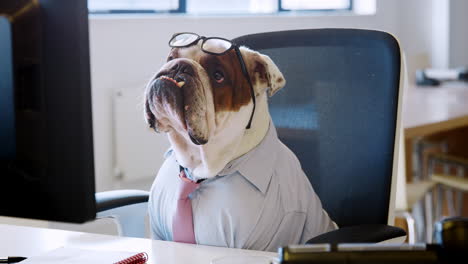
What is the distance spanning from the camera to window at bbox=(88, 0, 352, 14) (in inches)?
131

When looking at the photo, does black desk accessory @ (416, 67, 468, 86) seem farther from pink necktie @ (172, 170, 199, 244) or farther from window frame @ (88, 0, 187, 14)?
pink necktie @ (172, 170, 199, 244)

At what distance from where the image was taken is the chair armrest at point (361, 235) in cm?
113

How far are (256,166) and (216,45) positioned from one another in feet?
0.70

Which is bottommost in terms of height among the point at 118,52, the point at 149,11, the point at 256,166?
the point at 256,166

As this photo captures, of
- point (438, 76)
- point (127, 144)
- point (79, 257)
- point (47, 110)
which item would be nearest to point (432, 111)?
point (438, 76)

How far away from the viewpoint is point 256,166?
46.9 inches

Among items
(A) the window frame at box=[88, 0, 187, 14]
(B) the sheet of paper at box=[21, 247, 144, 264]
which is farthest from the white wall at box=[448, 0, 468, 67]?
(B) the sheet of paper at box=[21, 247, 144, 264]

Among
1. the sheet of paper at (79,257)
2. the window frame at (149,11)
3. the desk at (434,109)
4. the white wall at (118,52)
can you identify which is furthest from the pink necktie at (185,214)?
the window frame at (149,11)

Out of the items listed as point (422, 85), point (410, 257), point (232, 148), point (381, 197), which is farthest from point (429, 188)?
point (410, 257)

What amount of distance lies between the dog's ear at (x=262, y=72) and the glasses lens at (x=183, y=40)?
0.09m

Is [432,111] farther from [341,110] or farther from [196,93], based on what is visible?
[196,93]

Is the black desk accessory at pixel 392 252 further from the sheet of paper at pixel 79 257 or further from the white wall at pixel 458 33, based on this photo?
the white wall at pixel 458 33

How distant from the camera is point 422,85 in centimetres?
396

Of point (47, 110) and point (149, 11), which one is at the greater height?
point (149, 11)
